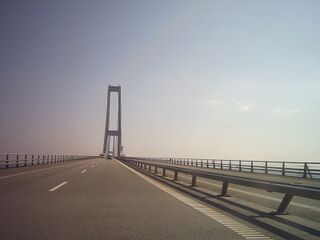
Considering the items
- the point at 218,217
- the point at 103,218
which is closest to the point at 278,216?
the point at 218,217

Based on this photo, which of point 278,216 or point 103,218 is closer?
point 103,218

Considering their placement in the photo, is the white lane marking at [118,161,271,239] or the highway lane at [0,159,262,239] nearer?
the highway lane at [0,159,262,239]

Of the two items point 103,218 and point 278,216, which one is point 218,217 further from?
point 103,218

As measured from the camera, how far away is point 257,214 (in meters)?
11.1

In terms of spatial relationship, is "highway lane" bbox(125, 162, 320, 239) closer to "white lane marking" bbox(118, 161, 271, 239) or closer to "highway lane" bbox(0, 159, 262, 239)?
"white lane marking" bbox(118, 161, 271, 239)

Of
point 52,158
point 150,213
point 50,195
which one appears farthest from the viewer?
point 52,158

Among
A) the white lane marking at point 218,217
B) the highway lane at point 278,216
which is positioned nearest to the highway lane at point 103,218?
the white lane marking at point 218,217

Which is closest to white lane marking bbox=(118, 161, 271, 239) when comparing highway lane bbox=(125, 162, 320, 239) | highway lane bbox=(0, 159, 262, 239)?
highway lane bbox=(0, 159, 262, 239)

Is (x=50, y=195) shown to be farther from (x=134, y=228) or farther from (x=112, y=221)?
(x=134, y=228)

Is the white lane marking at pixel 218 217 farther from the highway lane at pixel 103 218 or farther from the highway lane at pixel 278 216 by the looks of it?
the highway lane at pixel 278 216

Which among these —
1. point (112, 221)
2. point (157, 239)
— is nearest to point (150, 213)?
point (112, 221)

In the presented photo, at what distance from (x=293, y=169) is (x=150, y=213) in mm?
26371

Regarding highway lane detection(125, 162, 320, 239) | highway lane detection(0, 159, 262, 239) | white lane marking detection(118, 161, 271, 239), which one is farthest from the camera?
highway lane detection(125, 162, 320, 239)

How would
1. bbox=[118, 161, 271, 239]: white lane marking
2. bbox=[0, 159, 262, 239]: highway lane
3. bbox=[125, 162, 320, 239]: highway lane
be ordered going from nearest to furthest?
bbox=[0, 159, 262, 239]: highway lane, bbox=[118, 161, 271, 239]: white lane marking, bbox=[125, 162, 320, 239]: highway lane
